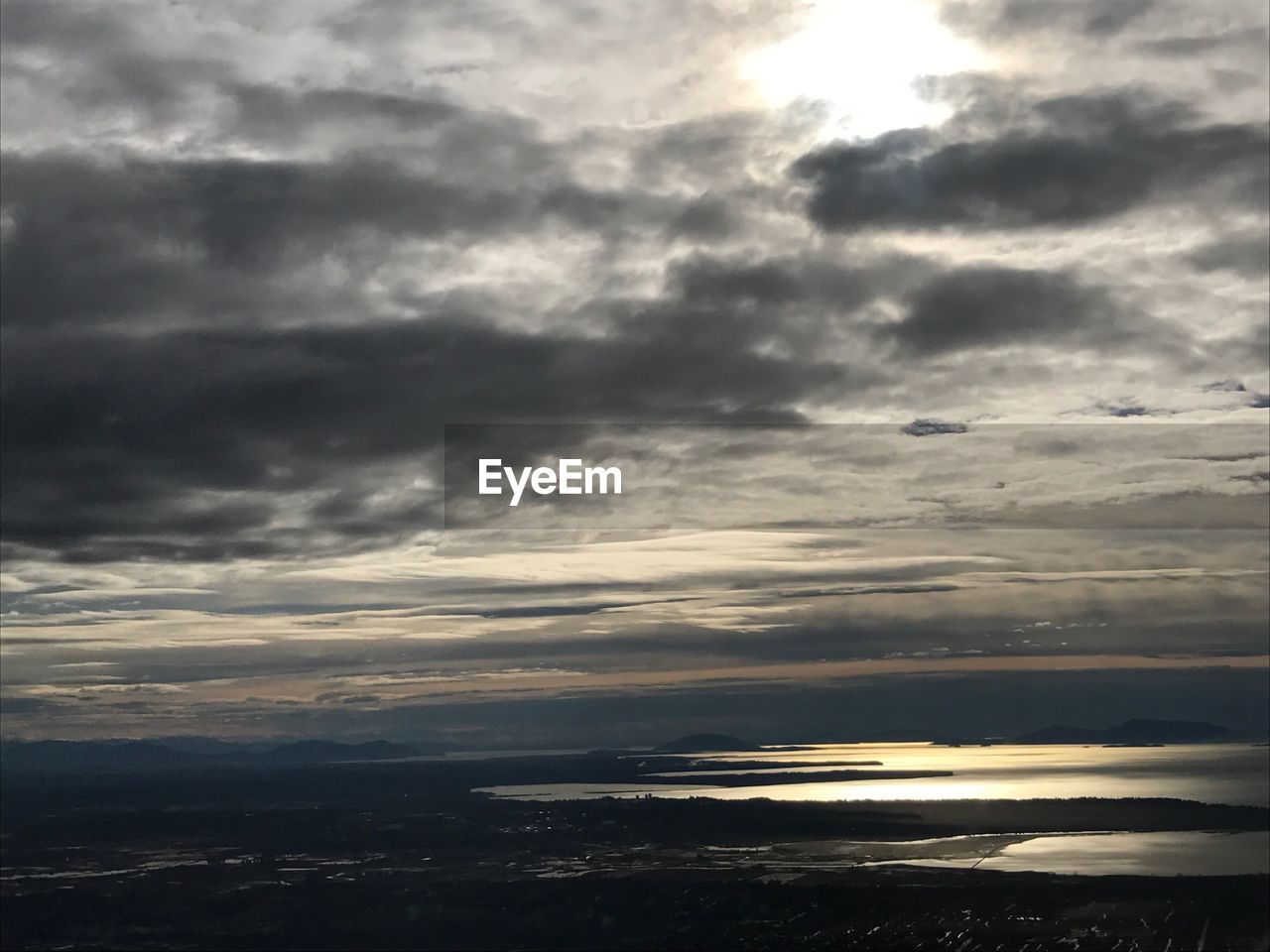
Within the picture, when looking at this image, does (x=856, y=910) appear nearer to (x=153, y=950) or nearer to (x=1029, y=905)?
(x=1029, y=905)

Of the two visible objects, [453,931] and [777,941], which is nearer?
[777,941]

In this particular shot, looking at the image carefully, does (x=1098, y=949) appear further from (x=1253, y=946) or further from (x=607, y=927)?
(x=607, y=927)

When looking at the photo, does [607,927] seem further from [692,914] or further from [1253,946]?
[1253,946]

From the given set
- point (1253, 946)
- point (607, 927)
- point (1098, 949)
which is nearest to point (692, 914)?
point (607, 927)

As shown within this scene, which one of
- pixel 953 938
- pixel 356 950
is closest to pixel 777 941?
pixel 953 938

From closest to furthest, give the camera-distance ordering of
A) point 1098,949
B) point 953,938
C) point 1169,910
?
point 1098,949 < point 953,938 < point 1169,910

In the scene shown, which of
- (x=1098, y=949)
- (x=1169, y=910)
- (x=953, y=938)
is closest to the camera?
(x=1098, y=949)

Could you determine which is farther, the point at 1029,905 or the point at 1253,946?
the point at 1029,905

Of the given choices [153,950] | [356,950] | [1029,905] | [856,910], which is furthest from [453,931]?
[1029,905]
